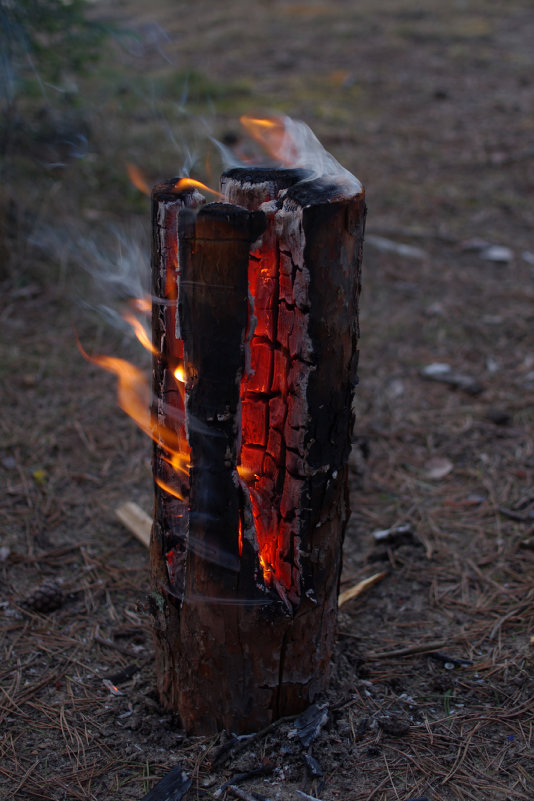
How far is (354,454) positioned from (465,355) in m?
1.49

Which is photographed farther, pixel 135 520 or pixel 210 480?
pixel 135 520

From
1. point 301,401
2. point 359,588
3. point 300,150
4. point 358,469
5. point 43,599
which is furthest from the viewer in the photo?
point 358,469

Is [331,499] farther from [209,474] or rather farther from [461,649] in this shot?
[461,649]

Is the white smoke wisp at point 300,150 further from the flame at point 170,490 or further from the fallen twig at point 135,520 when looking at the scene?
the fallen twig at point 135,520

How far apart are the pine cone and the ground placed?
45mm

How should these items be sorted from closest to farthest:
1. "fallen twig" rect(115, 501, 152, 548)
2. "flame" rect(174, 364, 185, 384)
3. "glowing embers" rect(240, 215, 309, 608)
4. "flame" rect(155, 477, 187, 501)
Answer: "glowing embers" rect(240, 215, 309, 608), "flame" rect(174, 364, 185, 384), "flame" rect(155, 477, 187, 501), "fallen twig" rect(115, 501, 152, 548)

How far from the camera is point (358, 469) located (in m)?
3.62

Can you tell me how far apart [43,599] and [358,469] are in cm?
170

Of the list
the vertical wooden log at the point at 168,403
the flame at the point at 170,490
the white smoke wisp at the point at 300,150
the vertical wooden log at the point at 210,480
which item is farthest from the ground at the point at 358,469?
the flame at the point at 170,490

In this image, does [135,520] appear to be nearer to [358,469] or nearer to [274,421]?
[358,469]

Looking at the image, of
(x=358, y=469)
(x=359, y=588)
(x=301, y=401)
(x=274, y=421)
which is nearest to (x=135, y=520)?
(x=359, y=588)

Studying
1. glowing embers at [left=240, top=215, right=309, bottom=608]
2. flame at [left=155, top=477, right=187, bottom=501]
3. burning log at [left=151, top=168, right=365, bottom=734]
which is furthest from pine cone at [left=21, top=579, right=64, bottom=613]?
glowing embers at [left=240, top=215, right=309, bottom=608]

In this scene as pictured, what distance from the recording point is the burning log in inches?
67.8

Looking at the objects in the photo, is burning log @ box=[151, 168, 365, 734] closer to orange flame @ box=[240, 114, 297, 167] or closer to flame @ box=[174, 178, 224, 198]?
flame @ box=[174, 178, 224, 198]
